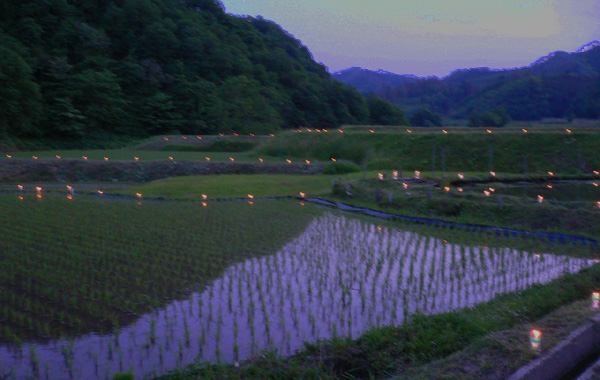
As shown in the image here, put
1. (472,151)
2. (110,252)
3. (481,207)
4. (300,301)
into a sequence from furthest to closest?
(472,151) < (481,207) < (110,252) < (300,301)

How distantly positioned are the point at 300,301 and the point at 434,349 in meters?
1.96

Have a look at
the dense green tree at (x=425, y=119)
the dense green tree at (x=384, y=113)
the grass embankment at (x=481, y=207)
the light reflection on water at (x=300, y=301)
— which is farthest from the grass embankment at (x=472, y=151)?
the dense green tree at (x=425, y=119)

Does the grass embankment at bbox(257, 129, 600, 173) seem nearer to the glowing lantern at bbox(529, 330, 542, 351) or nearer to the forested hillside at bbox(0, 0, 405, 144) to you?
the forested hillside at bbox(0, 0, 405, 144)

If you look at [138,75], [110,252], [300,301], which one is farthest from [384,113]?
[300,301]

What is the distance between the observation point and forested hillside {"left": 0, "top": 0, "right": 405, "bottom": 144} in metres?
30.9

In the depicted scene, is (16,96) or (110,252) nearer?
(110,252)

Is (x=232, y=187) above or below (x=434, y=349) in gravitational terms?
above

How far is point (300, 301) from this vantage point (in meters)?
5.72

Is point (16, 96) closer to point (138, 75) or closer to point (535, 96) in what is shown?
point (138, 75)

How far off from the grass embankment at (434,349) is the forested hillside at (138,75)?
27.7 m

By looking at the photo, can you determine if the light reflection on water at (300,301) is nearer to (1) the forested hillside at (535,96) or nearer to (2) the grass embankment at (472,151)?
(2) the grass embankment at (472,151)

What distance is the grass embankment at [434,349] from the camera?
3.59 meters

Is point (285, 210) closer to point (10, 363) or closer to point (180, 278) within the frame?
point (180, 278)

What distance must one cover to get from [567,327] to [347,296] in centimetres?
242
